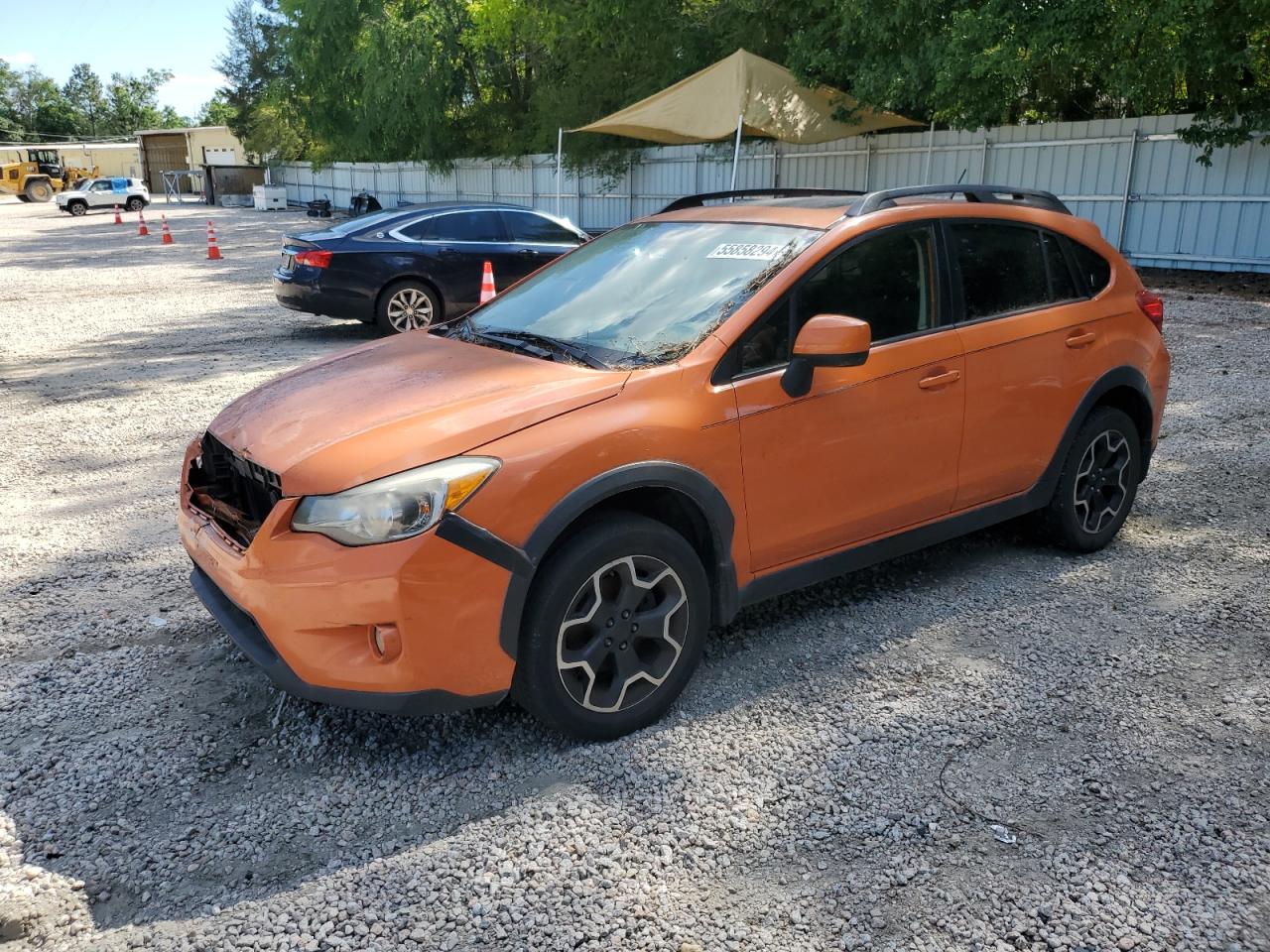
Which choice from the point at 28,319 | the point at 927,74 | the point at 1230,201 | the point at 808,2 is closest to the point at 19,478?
the point at 28,319

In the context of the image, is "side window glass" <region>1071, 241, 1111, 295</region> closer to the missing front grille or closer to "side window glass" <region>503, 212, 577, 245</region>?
the missing front grille

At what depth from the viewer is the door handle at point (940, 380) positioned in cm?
390

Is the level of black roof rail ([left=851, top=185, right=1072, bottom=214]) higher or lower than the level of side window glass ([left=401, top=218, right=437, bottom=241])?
higher

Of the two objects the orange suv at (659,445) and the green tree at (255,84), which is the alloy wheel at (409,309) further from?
the green tree at (255,84)

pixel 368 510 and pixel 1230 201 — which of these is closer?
pixel 368 510

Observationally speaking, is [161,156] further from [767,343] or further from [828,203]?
[767,343]

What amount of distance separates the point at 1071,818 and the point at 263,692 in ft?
8.82

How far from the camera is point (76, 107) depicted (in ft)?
420

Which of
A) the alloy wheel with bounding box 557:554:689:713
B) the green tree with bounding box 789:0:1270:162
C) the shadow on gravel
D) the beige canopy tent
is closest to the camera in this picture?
the alloy wheel with bounding box 557:554:689:713

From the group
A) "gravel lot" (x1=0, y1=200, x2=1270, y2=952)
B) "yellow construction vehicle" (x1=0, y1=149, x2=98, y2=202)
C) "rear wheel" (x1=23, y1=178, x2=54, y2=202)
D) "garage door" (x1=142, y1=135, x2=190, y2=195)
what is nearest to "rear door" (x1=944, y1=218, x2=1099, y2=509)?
"gravel lot" (x1=0, y1=200, x2=1270, y2=952)

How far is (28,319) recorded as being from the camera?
13.2 meters

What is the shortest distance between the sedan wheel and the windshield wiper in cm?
701

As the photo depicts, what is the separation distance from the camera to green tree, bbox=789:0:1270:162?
12758mm

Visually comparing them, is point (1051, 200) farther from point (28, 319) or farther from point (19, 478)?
point (28, 319)
